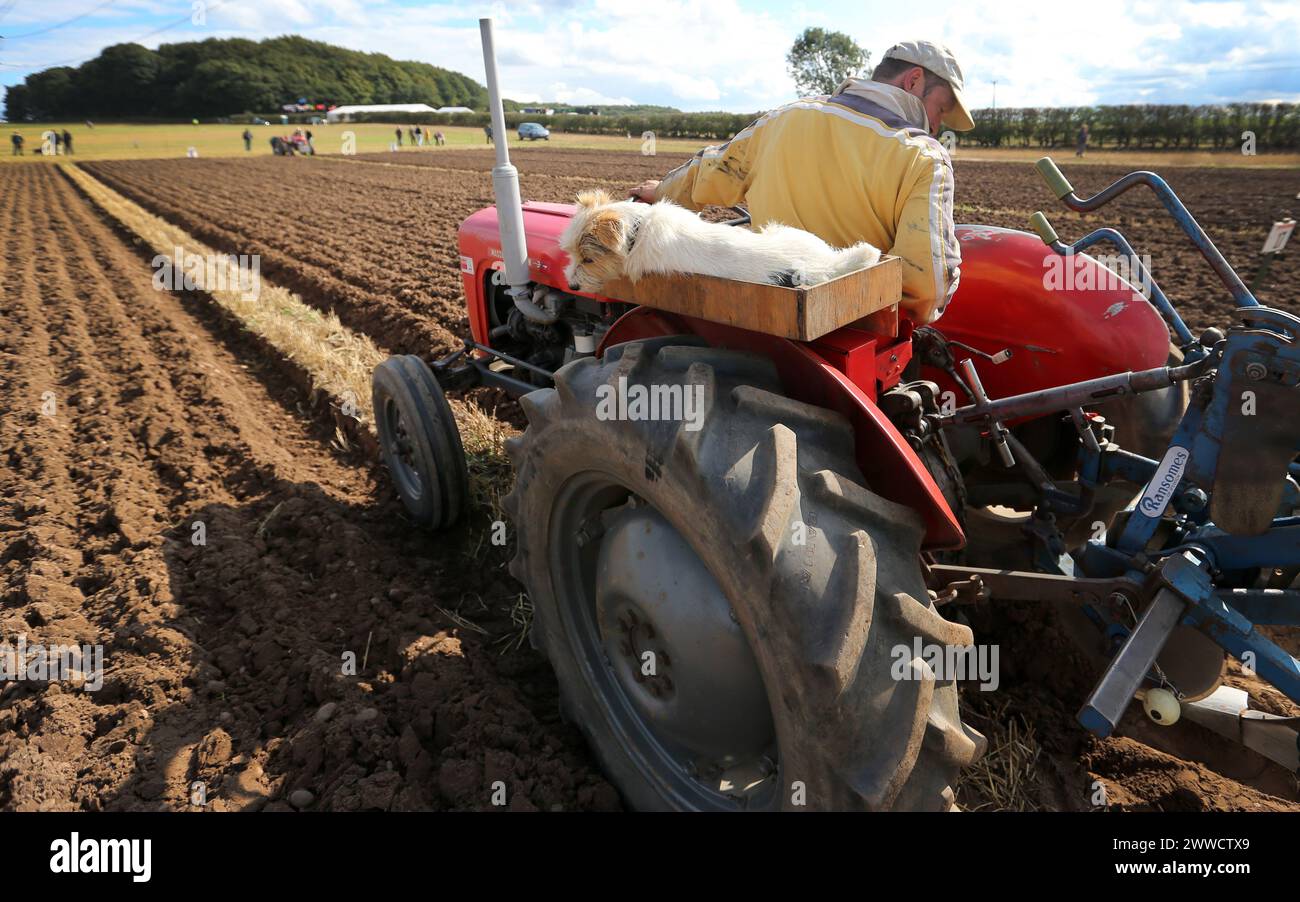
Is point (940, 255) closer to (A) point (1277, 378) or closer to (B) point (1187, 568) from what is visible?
(A) point (1277, 378)

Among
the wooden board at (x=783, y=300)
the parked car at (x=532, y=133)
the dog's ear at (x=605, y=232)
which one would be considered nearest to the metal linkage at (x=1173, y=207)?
the wooden board at (x=783, y=300)

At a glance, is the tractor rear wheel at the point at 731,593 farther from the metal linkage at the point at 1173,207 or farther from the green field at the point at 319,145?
the green field at the point at 319,145

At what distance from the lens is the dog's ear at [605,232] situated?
1806 millimetres

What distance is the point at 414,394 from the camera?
3123 millimetres

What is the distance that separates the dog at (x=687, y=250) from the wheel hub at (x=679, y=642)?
1.84 ft

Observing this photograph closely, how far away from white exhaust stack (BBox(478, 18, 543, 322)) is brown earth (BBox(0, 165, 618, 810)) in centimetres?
119

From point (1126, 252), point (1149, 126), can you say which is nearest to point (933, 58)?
point (1126, 252)

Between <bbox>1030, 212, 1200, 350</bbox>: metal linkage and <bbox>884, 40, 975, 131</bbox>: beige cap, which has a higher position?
<bbox>884, 40, 975, 131</bbox>: beige cap

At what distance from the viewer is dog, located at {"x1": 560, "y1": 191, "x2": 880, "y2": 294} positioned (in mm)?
1581

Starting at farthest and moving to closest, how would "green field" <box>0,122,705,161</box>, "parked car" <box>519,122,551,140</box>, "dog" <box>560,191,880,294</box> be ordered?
1. "parked car" <box>519,122,551,140</box>
2. "green field" <box>0,122,705,161</box>
3. "dog" <box>560,191,880,294</box>

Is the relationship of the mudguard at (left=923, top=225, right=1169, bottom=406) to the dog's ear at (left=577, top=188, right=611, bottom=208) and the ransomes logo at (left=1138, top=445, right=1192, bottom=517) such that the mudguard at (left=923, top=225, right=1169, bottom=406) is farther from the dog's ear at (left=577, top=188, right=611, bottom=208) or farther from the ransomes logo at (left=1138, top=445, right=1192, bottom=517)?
the dog's ear at (left=577, top=188, right=611, bottom=208)

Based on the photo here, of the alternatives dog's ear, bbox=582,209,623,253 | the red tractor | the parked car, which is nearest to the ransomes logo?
the red tractor

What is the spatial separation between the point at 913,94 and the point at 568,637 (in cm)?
171

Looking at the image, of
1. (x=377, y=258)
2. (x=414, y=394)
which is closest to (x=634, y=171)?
(x=377, y=258)
